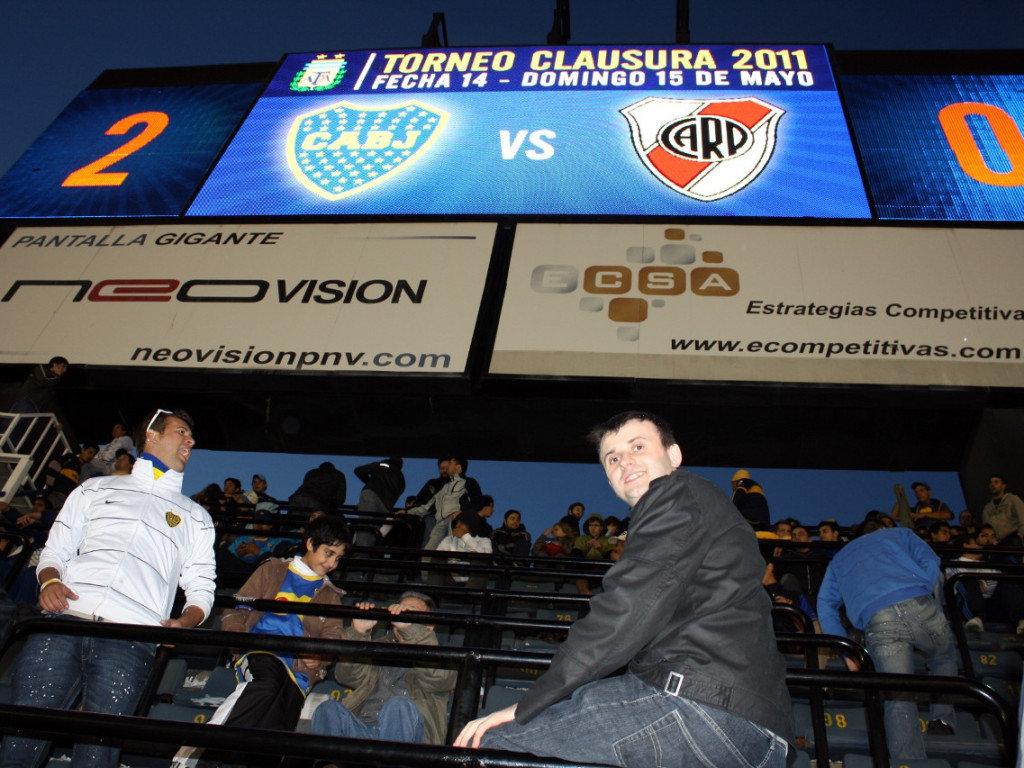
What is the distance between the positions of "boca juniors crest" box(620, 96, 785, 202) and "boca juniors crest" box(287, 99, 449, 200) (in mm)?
2864

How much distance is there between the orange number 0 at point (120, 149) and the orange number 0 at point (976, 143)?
11.1 metres

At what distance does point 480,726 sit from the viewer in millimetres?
1902

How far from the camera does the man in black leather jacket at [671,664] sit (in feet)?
5.56

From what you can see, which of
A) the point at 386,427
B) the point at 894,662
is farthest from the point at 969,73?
the point at 894,662

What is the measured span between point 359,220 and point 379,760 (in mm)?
9118

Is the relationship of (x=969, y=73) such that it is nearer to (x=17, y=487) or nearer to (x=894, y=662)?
(x=894, y=662)

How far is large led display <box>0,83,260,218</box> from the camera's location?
11.4 meters

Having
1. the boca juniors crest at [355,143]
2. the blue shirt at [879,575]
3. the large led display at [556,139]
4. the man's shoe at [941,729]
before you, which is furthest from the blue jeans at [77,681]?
the boca juniors crest at [355,143]

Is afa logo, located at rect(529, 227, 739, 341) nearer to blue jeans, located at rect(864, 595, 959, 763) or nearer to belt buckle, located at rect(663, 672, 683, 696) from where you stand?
blue jeans, located at rect(864, 595, 959, 763)

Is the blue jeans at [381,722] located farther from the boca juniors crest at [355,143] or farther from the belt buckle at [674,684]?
the boca juniors crest at [355,143]

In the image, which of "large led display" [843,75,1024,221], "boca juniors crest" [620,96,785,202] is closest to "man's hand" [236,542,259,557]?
"boca juniors crest" [620,96,785,202]

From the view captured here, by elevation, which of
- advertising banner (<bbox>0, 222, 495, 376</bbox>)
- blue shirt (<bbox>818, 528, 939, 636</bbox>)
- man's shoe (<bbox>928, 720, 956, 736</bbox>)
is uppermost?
advertising banner (<bbox>0, 222, 495, 376</bbox>)

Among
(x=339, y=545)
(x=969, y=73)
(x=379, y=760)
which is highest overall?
(x=969, y=73)

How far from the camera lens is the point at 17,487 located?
8203 millimetres
